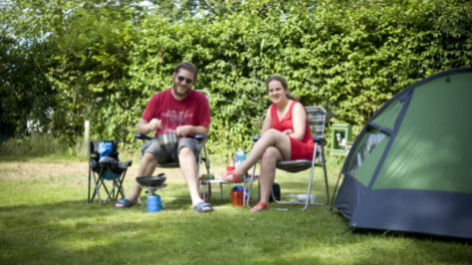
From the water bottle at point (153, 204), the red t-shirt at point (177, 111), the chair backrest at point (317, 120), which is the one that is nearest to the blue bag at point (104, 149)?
the red t-shirt at point (177, 111)

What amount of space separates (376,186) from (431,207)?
36 cm

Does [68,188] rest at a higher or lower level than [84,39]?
lower

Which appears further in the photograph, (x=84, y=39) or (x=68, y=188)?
(x=68, y=188)

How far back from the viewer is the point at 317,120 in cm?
449

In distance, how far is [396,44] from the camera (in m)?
5.28

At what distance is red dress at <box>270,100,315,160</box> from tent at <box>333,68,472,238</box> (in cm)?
76

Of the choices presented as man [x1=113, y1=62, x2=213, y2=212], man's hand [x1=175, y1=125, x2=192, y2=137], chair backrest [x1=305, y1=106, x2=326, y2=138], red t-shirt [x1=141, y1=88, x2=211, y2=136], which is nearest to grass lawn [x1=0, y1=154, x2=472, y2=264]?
man [x1=113, y1=62, x2=213, y2=212]

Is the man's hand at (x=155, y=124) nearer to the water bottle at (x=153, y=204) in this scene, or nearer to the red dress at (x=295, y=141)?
the water bottle at (x=153, y=204)

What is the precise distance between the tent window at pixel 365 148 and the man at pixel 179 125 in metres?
1.17

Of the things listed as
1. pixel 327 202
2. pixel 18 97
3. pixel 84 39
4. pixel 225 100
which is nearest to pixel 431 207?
pixel 327 202

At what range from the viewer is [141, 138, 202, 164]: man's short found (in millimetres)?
3732

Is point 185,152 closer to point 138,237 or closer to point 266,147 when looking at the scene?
point 266,147

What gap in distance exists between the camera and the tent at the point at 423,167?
265 centimetres

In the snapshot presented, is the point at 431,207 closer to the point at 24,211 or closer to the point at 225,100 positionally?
the point at 24,211
